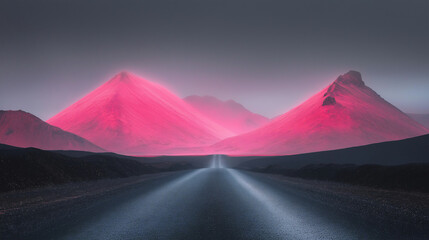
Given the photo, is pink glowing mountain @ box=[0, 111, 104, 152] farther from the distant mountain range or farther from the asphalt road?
the asphalt road

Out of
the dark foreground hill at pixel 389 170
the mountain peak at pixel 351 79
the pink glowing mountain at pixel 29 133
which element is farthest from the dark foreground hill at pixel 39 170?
the mountain peak at pixel 351 79

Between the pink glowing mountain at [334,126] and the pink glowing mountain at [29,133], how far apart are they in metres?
84.3

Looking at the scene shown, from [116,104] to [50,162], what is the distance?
172879 mm

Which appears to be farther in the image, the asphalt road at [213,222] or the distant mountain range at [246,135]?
the distant mountain range at [246,135]

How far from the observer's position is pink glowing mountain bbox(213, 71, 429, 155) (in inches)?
5497

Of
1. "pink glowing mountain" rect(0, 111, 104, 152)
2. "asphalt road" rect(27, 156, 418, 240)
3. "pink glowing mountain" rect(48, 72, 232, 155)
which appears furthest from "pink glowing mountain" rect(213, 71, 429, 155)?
"asphalt road" rect(27, 156, 418, 240)

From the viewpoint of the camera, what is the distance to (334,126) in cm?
14650

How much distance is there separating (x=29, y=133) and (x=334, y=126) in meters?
121

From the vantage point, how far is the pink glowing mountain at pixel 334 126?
5497 inches

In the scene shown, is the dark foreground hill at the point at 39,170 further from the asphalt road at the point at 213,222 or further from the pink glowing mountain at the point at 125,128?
the pink glowing mountain at the point at 125,128

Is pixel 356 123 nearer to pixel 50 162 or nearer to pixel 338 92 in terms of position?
pixel 338 92

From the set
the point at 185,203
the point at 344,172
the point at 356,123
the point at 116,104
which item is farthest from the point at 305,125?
the point at 185,203

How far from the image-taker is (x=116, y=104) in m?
190

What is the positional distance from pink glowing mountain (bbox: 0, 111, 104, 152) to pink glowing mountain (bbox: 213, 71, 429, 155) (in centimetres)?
8432
